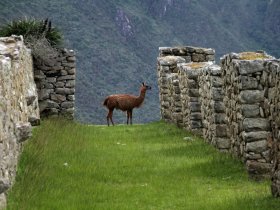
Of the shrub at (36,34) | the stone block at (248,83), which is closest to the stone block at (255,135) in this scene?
the stone block at (248,83)

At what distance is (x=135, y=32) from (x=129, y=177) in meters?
68.9

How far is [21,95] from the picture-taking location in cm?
1578

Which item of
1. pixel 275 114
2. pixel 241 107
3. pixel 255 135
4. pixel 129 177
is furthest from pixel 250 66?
pixel 129 177

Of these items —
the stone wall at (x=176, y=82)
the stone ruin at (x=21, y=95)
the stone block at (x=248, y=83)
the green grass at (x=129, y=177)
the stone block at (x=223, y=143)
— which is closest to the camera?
the stone ruin at (x=21, y=95)

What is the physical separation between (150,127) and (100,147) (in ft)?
25.2

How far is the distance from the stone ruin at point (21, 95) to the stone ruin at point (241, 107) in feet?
13.7

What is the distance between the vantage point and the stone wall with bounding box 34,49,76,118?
2722cm

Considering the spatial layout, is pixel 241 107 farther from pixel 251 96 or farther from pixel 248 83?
pixel 248 83

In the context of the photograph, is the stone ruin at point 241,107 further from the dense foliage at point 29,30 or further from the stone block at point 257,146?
the dense foliage at point 29,30

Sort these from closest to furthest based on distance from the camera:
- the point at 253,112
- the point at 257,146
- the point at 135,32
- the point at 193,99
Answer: the point at 257,146
the point at 253,112
the point at 193,99
the point at 135,32

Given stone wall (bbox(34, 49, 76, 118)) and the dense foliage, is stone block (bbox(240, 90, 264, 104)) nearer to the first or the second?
the dense foliage

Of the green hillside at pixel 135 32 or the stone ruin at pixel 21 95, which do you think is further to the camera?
the green hillside at pixel 135 32

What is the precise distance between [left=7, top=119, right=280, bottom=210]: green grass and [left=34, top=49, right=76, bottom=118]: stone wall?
6.73m

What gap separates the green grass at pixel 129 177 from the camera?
11273 millimetres
